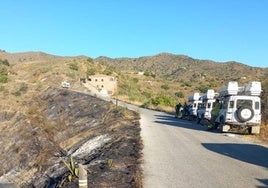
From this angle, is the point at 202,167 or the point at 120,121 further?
the point at 120,121

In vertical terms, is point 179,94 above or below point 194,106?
above

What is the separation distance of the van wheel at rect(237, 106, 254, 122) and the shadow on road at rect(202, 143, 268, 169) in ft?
14.8

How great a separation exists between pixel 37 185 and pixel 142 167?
479cm

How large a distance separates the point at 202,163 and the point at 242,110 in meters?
10.6

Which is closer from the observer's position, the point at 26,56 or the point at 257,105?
the point at 257,105

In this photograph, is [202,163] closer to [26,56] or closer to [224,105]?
[224,105]

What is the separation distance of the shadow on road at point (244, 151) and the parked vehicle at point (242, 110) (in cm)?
463

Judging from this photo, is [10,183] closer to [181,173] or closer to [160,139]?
[160,139]

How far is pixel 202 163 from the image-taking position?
40.7 feet

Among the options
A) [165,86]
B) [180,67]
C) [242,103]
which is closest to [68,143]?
[242,103]

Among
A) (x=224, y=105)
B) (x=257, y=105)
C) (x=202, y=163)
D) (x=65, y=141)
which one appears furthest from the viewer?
(x=224, y=105)

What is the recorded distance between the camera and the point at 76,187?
9750 mm

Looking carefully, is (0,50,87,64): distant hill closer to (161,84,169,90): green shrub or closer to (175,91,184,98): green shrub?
(161,84,169,90): green shrub

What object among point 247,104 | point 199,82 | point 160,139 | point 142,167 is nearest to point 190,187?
point 142,167
